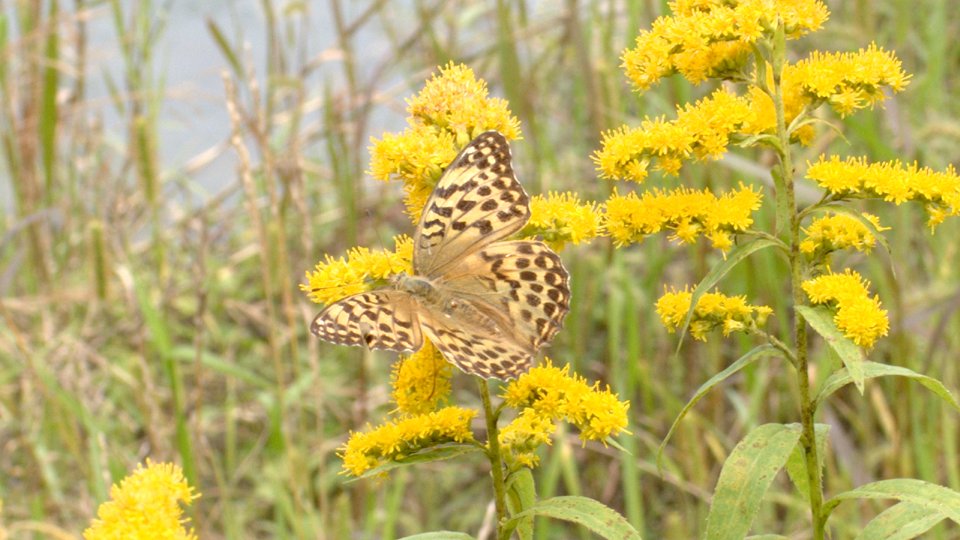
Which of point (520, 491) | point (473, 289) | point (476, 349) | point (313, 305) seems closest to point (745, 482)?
point (520, 491)

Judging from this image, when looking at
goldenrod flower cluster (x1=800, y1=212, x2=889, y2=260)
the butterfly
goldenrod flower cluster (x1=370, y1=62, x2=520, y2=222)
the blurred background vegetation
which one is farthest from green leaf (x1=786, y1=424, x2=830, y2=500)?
A: the blurred background vegetation

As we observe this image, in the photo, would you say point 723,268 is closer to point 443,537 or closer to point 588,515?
point 588,515

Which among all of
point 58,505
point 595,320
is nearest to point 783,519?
point 595,320

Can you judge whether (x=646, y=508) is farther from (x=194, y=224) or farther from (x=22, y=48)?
(x=22, y=48)

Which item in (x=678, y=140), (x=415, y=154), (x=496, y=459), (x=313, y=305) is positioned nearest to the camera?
(x=496, y=459)

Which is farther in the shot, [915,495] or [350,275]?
[350,275]

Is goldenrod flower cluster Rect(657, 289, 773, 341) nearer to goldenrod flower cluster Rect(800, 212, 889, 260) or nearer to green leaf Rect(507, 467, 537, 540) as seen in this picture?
goldenrod flower cluster Rect(800, 212, 889, 260)
